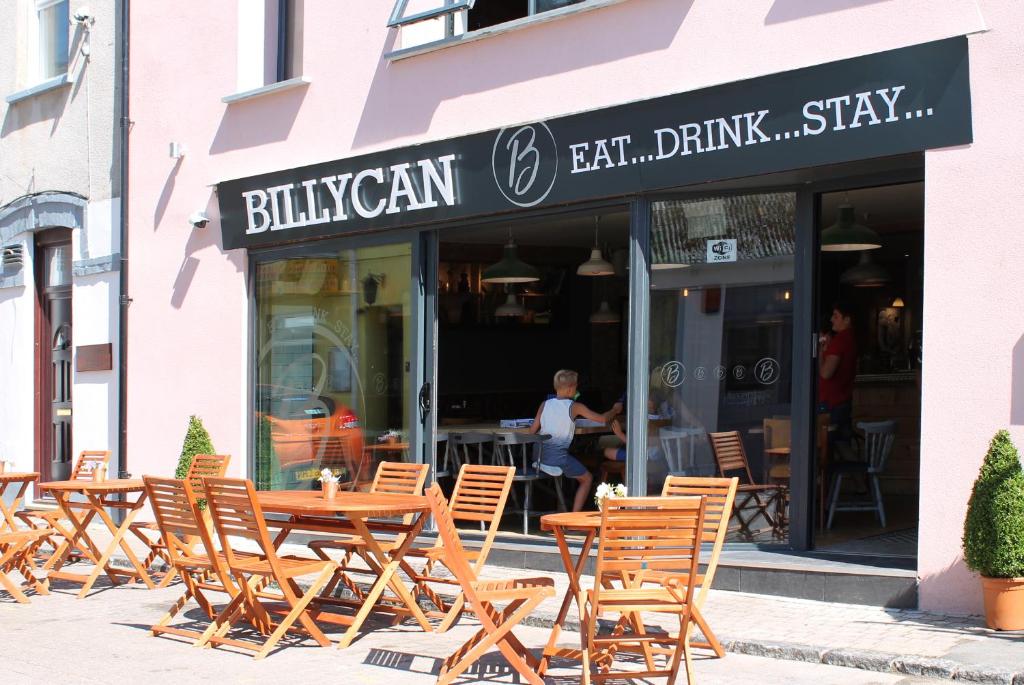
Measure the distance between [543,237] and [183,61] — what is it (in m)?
3.94

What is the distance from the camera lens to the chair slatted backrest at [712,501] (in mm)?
6223

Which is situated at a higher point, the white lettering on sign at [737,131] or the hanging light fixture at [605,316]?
the white lettering on sign at [737,131]

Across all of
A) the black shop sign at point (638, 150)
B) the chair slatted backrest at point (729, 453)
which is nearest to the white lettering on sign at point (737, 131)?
the black shop sign at point (638, 150)

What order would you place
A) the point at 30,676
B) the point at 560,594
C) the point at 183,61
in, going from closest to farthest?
the point at 30,676, the point at 560,594, the point at 183,61

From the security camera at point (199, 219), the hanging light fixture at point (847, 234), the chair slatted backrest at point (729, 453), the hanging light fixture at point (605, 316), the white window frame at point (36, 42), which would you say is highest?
the white window frame at point (36, 42)

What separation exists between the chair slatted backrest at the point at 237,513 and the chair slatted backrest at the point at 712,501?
2.19 m

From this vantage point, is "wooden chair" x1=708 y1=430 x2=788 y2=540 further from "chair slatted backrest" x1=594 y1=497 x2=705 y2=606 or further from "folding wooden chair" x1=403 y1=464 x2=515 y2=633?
"chair slatted backrest" x1=594 y1=497 x2=705 y2=606

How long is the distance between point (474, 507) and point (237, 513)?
63.1 inches

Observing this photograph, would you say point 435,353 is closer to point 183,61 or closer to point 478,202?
point 478,202

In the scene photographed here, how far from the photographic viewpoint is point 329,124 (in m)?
10.6

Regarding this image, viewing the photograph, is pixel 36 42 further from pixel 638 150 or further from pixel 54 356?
pixel 638 150

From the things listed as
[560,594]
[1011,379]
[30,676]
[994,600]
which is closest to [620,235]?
[560,594]

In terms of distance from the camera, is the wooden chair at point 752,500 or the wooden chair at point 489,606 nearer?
the wooden chair at point 489,606

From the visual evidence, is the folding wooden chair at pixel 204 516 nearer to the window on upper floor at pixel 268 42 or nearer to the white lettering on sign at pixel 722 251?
the window on upper floor at pixel 268 42
